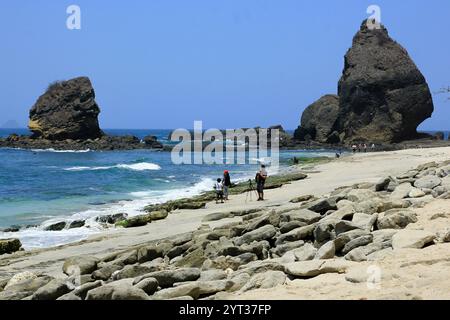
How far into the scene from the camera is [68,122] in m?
89.6

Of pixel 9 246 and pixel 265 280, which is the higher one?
pixel 265 280

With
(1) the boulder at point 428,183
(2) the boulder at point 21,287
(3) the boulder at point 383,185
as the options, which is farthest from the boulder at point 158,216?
(1) the boulder at point 428,183

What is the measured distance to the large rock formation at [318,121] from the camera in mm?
91562

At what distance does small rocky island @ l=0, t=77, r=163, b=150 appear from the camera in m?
89.3

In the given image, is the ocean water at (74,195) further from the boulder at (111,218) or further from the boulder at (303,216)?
the boulder at (303,216)

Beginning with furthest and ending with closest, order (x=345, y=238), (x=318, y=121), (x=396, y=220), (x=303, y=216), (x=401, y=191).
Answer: (x=318, y=121) → (x=401, y=191) → (x=303, y=216) → (x=396, y=220) → (x=345, y=238)

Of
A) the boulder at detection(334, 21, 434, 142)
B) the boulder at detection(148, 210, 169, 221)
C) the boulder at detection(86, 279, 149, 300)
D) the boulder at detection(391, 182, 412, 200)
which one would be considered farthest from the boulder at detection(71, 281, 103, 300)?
the boulder at detection(334, 21, 434, 142)

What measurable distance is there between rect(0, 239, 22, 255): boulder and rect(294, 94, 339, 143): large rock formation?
79684mm

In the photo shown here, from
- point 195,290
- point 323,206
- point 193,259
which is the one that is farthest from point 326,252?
point 323,206

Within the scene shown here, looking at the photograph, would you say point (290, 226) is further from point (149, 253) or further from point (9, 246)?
point (9, 246)

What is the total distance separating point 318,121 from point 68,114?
40.7 metres

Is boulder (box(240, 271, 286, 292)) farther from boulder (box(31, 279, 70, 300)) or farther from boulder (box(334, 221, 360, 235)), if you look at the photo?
boulder (box(31, 279, 70, 300))

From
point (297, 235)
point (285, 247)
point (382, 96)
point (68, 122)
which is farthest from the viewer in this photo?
point (68, 122)
